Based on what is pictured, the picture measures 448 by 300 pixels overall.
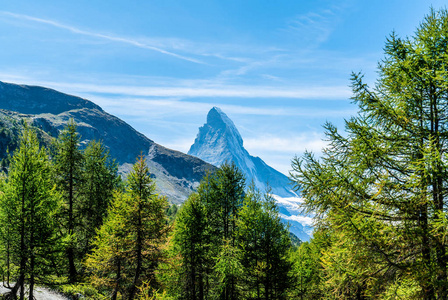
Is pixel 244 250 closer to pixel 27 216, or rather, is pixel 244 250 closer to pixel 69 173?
pixel 27 216

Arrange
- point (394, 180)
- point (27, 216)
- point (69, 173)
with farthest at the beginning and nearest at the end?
point (69, 173) < point (27, 216) < point (394, 180)

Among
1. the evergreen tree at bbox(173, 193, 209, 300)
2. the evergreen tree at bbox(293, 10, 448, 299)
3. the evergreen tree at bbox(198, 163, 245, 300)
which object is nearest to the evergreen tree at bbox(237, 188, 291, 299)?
the evergreen tree at bbox(198, 163, 245, 300)

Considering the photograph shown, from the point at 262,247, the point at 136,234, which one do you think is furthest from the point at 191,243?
the point at 262,247

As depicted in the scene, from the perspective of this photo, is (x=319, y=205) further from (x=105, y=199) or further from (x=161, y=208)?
(x=105, y=199)

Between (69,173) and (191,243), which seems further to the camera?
(69,173)

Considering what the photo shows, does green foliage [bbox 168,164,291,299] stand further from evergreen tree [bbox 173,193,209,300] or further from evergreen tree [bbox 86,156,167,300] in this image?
evergreen tree [bbox 86,156,167,300]

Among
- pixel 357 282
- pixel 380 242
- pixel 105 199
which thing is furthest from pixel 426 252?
pixel 105 199

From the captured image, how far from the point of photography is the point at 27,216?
13453 mm

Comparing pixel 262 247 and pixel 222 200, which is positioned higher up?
pixel 222 200

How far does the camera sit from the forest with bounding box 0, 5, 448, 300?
6047mm

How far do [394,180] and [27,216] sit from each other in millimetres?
16325

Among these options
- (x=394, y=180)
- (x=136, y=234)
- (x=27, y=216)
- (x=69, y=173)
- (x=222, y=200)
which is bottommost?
(x=136, y=234)

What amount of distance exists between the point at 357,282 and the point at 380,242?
116 cm

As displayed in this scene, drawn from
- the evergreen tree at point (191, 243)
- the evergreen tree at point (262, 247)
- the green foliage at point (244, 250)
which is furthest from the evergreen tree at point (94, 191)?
the evergreen tree at point (262, 247)
